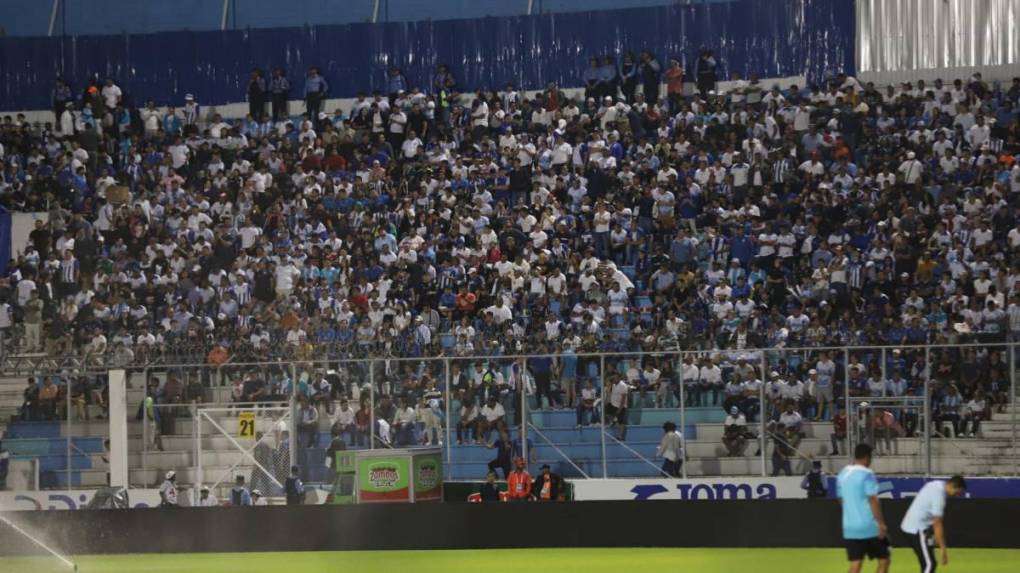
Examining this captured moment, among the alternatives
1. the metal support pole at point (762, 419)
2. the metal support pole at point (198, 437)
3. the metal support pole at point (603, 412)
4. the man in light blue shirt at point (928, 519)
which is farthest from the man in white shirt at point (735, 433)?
the man in light blue shirt at point (928, 519)

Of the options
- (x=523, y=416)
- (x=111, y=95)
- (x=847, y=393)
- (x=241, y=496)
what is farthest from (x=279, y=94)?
(x=847, y=393)

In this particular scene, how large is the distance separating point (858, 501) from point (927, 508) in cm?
93

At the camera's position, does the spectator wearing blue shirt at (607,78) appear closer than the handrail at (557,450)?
No

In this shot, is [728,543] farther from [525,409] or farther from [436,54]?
[436,54]

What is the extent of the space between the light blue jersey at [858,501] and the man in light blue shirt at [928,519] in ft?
2.31

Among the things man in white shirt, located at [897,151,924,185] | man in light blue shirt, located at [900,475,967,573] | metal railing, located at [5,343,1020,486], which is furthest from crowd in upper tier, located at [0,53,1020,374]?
man in light blue shirt, located at [900,475,967,573]

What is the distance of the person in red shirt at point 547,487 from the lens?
2784 centimetres

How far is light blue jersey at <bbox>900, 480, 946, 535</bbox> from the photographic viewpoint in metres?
15.5

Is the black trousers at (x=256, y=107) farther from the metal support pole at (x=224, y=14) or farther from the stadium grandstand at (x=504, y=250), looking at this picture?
the metal support pole at (x=224, y=14)

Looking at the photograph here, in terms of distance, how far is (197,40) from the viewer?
49500 millimetres

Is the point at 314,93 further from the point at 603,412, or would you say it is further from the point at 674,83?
the point at 603,412

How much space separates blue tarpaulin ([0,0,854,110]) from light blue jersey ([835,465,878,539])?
3037 cm

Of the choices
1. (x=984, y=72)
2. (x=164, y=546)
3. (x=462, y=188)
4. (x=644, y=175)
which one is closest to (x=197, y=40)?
(x=462, y=188)

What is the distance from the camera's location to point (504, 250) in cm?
3672
